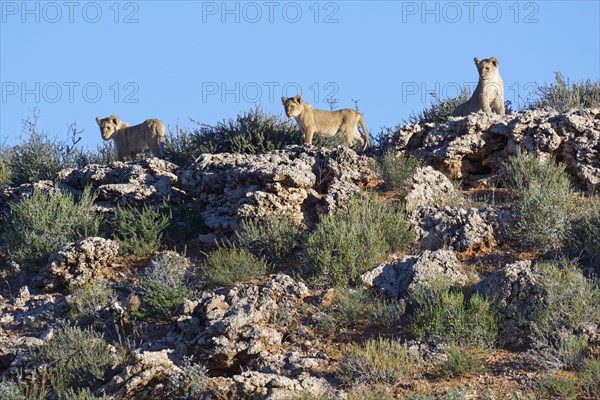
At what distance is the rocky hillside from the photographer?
9.72 m

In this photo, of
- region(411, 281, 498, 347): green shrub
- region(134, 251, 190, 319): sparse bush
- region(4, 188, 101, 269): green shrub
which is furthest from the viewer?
region(4, 188, 101, 269): green shrub

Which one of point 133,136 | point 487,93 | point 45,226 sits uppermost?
point 487,93

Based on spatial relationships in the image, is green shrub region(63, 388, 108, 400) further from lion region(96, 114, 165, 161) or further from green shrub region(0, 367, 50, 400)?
lion region(96, 114, 165, 161)

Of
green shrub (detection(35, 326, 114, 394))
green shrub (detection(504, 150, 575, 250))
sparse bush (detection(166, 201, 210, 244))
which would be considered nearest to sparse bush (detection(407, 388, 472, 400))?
green shrub (detection(35, 326, 114, 394))

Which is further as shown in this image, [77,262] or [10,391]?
[77,262]

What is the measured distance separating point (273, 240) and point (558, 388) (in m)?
4.51

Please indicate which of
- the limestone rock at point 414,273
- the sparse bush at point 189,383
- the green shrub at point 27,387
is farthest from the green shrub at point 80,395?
the limestone rock at point 414,273

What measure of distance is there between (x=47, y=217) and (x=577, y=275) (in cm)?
692

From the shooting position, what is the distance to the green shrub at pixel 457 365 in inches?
377

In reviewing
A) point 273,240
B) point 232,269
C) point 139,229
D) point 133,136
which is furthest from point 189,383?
point 133,136

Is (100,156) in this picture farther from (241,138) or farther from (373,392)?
(373,392)

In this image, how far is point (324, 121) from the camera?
18797 millimetres

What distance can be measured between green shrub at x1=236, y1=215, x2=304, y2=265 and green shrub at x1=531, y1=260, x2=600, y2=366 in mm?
3265

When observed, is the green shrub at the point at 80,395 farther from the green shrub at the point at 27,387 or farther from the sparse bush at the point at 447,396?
the sparse bush at the point at 447,396
